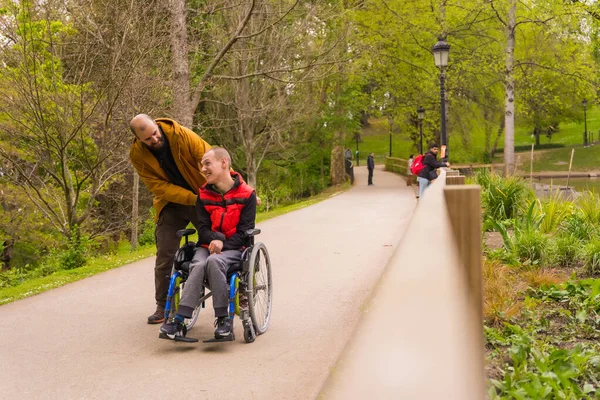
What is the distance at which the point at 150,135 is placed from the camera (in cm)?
652

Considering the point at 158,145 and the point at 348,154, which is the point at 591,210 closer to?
the point at 158,145

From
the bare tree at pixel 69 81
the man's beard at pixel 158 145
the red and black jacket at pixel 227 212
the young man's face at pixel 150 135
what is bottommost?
the red and black jacket at pixel 227 212

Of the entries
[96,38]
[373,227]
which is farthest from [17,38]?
[373,227]

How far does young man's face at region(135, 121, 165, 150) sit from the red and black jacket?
2.06 feet

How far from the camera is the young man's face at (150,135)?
253 inches

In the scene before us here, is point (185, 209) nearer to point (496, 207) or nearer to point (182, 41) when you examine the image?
point (496, 207)

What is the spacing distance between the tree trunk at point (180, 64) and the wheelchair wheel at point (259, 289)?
10.8 meters

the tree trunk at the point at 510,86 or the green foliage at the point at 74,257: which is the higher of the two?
the tree trunk at the point at 510,86

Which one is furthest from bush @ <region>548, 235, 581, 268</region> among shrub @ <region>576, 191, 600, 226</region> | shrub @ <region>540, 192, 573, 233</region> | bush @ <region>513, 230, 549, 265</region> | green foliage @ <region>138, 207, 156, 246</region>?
green foliage @ <region>138, 207, 156, 246</region>

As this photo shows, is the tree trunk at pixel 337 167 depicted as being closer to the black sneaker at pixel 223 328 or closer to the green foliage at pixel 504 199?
the green foliage at pixel 504 199

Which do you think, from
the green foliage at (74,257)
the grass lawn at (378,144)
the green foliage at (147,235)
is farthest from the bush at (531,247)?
the grass lawn at (378,144)

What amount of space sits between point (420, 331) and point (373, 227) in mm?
15443

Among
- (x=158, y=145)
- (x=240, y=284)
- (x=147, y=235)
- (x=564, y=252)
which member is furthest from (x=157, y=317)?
(x=147, y=235)

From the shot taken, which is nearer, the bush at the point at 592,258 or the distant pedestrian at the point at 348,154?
the bush at the point at 592,258
